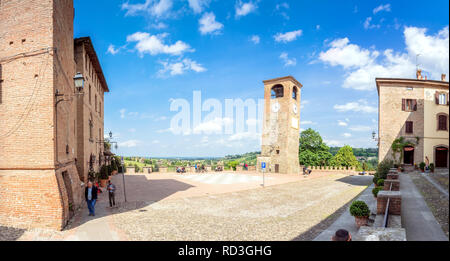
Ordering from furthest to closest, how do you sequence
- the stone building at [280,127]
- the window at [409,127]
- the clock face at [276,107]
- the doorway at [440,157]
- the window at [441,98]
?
the clock face at [276,107] < the stone building at [280,127] < the window at [409,127] < the window at [441,98] < the doorway at [440,157]

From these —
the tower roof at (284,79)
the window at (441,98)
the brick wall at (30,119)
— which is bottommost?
the brick wall at (30,119)

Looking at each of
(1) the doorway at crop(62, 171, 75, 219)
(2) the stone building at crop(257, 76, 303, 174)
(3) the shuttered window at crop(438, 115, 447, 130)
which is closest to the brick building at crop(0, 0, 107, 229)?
(1) the doorway at crop(62, 171, 75, 219)

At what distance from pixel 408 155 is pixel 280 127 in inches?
610

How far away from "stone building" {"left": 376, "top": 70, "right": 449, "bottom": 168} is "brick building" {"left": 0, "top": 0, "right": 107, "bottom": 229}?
29998 mm

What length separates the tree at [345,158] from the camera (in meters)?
45.9

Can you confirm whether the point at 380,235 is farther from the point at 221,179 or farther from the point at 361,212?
the point at 221,179

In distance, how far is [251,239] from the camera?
315 inches

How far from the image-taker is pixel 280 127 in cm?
3662

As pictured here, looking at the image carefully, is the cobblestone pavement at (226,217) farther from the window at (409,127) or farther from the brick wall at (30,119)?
the window at (409,127)

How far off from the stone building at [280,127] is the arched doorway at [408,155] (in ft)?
44.6

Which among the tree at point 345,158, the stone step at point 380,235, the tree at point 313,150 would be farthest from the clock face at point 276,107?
the stone step at point 380,235

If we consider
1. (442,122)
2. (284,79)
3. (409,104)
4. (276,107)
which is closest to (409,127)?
(409,104)
